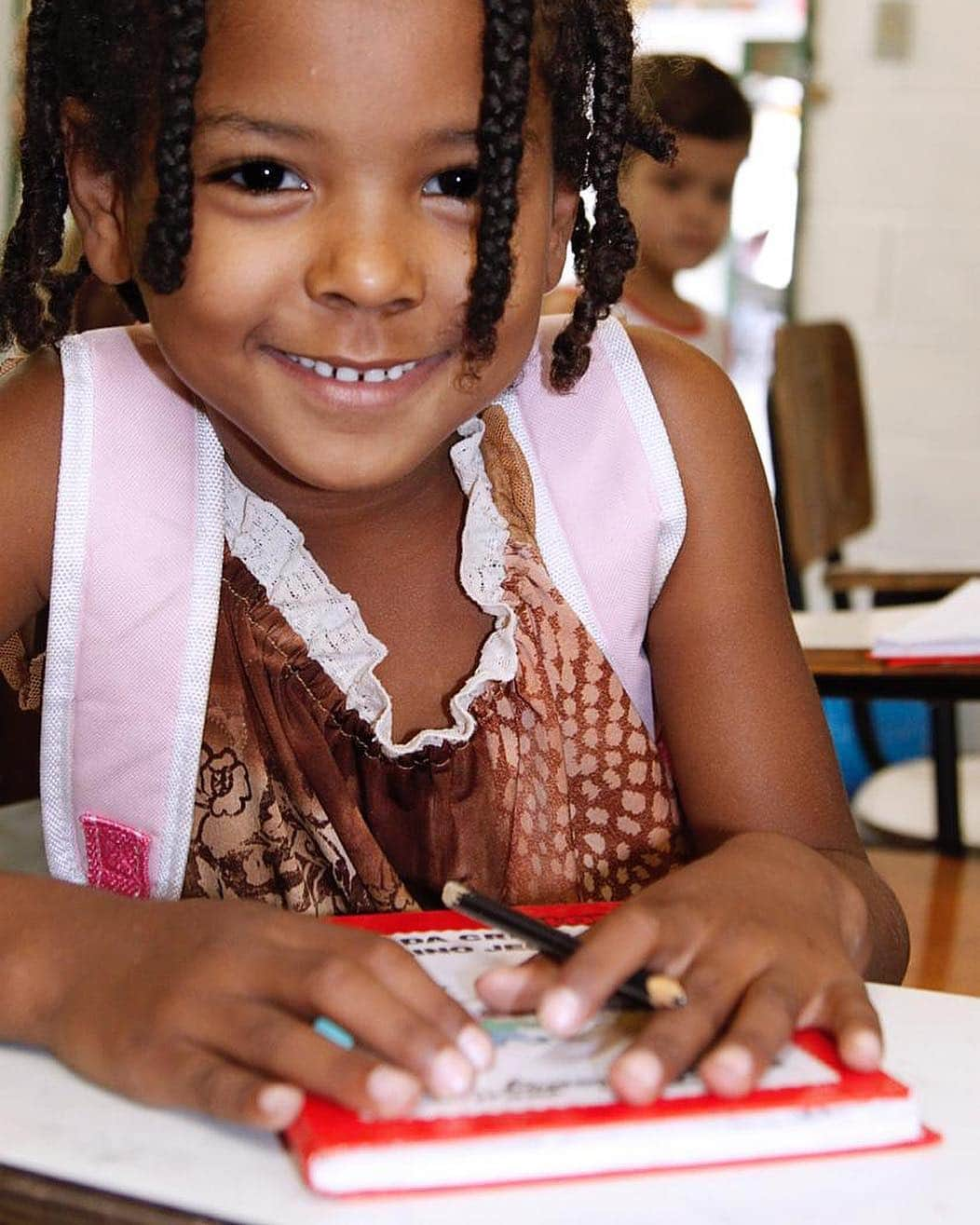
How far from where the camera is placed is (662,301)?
3.30 meters

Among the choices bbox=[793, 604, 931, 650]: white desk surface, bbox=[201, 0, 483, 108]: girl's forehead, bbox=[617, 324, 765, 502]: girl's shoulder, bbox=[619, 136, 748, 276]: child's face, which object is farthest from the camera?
bbox=[619, 136, 748, 276]: child's face

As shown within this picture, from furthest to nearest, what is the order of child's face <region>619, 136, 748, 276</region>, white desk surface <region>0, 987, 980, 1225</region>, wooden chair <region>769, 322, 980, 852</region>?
1. child's face <region>619, 136, 748, 276</region>
2. wooden chair <region>769, 322, 980, 852</region>
3. white desk surface <region>0, 987, 980, 1225</region>

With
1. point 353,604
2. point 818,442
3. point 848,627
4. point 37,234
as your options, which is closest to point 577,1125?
point 353,604

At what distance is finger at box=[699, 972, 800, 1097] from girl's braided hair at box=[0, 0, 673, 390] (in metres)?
0.41

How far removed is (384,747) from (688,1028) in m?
0.47

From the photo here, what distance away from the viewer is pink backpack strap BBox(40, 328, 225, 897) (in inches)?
39.8

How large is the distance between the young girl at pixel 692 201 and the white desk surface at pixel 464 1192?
266 cm

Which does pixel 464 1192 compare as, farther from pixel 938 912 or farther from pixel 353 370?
pixel 938 912

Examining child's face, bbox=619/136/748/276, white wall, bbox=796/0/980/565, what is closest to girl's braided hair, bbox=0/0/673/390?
child's face, bbox=619/136/748/276

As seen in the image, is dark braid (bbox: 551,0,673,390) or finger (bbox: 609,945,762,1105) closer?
finger (bbox: 609,945,762,1105)

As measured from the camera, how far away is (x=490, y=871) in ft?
3.55

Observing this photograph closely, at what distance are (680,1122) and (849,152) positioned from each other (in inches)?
125

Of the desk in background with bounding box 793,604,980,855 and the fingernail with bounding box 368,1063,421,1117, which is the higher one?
the fingernail with bounding box 368,1063,421,1117

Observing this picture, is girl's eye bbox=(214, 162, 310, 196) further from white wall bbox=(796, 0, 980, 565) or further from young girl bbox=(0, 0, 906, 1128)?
white wall bbox=(796, 0, 980, 565)
